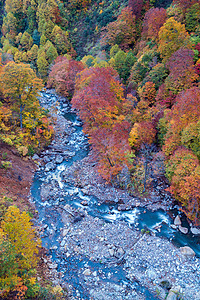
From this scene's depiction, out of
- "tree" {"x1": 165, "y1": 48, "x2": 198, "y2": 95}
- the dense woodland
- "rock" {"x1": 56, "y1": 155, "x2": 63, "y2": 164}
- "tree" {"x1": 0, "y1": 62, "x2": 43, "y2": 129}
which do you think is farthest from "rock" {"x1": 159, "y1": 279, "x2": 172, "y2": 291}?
"tree" {"x1": 0, "y1": 62, "x2": 43, "y2": 129}

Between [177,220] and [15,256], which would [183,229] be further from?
[15,256]

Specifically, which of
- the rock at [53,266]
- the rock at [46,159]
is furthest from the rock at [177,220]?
the rock at [46,159]

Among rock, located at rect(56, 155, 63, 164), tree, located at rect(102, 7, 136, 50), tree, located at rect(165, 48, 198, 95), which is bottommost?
rock, located at rect(56, 155, 63, 164)

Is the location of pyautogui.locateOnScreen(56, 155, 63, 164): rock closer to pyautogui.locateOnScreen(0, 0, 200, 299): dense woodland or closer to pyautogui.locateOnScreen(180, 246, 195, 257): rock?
pyautogui.locateOnScreen(0, 0, 200, 299): dense woodland

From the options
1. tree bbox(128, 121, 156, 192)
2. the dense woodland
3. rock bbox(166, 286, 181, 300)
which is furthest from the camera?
tree bbox(128, 121, 156, 192)

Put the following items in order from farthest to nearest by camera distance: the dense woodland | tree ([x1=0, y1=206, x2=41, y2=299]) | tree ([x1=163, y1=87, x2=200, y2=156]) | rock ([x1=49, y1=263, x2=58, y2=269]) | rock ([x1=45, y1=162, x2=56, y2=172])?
rock ([x1=45, y1=162, x2=56, y2=172]) < tree ([x1=163, y1=87, x2=200, y2=156]) < rock ([x1=49, y1=263, x2=58, y2=269]) < the dense woodland < tree ([x1=0, y1=206, x2=41, y2=299])

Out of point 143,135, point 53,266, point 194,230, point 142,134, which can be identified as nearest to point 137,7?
point 142,134

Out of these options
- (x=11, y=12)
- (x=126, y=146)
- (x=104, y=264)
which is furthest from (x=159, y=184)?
(x=11, y=12)
